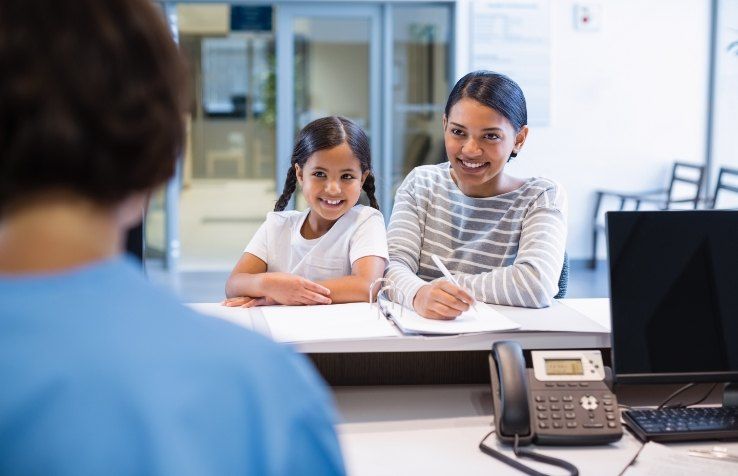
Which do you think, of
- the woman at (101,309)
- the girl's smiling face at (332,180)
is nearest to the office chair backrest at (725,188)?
the girl's smiling face at (332,180)

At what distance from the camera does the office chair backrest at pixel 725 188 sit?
633 centimetres

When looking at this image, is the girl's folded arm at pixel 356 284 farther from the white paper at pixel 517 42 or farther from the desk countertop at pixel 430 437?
the white paper at pixel 517 42

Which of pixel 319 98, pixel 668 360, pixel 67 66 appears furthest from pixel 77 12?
pixel 319 98

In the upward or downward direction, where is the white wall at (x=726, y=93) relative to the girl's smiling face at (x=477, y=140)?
upward

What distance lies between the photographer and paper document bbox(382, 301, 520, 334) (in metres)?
1.62

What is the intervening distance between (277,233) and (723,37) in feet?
18.5

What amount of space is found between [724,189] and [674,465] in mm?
5649

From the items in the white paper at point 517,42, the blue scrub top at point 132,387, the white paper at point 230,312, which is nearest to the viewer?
the blue scrub top at point 132,387

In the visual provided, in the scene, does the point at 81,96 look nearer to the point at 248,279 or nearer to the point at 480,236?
the point at 248,279

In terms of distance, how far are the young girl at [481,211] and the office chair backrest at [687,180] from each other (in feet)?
15.8

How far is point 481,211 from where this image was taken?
217cm

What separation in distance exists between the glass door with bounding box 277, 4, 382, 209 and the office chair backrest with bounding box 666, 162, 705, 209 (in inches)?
88.5

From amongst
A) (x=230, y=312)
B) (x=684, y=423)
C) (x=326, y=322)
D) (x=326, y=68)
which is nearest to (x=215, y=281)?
(x=326, y=68)

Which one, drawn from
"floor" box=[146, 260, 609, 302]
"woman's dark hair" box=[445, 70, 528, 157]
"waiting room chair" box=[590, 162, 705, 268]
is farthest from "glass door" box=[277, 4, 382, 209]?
"woman's dark hair" box=[445, 70, 528, 157]
